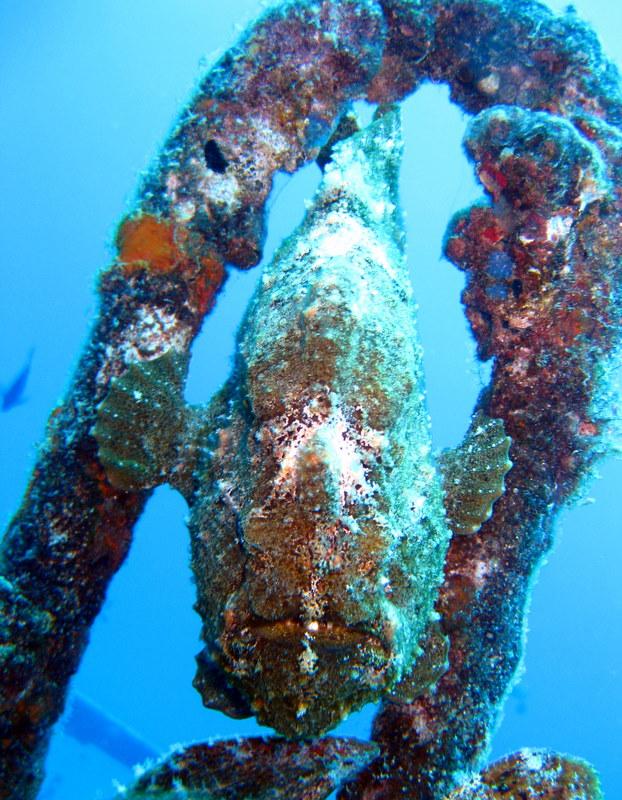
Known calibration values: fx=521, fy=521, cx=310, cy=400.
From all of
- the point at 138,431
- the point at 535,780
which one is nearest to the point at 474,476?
the point at 535,780

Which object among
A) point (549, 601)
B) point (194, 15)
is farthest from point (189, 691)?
point (194, 15)

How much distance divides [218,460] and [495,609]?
2.15 metres

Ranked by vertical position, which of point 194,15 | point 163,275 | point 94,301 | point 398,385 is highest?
point 194,15

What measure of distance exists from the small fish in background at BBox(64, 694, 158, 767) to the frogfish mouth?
23227 millimetres

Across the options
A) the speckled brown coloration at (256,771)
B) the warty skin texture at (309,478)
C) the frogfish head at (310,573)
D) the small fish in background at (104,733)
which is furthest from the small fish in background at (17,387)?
the small fish in background at (104,733)

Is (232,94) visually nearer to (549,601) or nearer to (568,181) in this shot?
(568,181)

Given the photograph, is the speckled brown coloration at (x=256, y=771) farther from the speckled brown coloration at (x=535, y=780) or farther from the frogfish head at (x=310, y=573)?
the speckled brown coloration at (x=535, y=780)

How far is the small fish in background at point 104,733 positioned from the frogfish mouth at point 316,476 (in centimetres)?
2323

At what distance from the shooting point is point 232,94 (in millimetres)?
4250

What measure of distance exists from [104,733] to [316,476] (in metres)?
25.0

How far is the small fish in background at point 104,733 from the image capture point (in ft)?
70.5

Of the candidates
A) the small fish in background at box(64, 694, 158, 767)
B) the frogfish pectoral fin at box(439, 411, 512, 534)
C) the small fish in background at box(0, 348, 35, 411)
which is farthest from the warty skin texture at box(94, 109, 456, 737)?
the small fish in background at box(64, 694, 158, 767)

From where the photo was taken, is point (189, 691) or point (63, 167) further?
point (63, 167)

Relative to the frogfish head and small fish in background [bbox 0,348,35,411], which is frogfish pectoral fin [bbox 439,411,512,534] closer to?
the frogfish head
